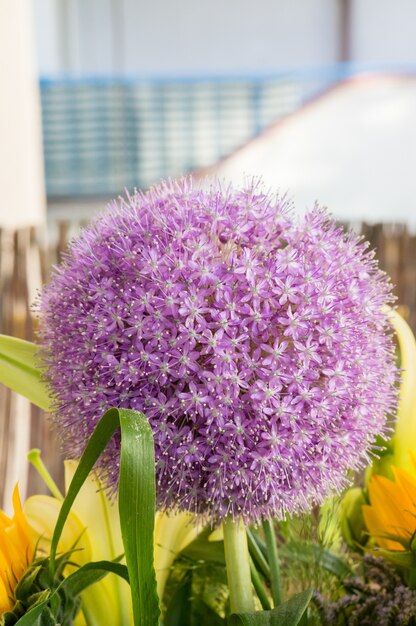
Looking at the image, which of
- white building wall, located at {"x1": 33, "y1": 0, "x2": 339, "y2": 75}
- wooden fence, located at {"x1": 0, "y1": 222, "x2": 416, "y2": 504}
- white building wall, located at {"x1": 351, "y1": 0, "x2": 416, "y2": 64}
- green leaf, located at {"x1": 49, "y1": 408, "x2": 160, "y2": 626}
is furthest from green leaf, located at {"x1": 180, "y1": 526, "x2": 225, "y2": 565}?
white building wall, located at {"x1": 351, "y1": 0, "x2": 416, "y2": 64}

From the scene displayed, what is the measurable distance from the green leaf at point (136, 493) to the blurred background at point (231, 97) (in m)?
3.98

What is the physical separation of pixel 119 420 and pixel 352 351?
103 mm

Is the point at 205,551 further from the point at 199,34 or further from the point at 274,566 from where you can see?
the point at 199,34

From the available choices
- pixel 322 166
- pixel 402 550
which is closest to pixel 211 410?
pixel 402 550

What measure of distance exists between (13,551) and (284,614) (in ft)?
0.40

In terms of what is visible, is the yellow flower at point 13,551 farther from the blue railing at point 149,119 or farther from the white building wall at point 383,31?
the white building wall at point 383,31

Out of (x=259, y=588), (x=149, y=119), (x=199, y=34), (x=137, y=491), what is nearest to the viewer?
(x=137, y=491)

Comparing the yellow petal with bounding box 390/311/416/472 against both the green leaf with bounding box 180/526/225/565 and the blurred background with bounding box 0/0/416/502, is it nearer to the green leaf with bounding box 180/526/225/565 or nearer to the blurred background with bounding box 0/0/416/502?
the green leaf with bounding box 180/526/225/565

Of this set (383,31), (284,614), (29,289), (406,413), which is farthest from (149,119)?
(284,614)

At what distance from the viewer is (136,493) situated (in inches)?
13.1

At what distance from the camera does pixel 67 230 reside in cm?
149

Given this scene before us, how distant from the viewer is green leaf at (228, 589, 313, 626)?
0.36 m

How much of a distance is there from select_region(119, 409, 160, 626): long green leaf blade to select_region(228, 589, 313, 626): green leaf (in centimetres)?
6

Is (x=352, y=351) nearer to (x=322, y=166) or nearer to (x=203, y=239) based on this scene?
(x=203, y=239)
